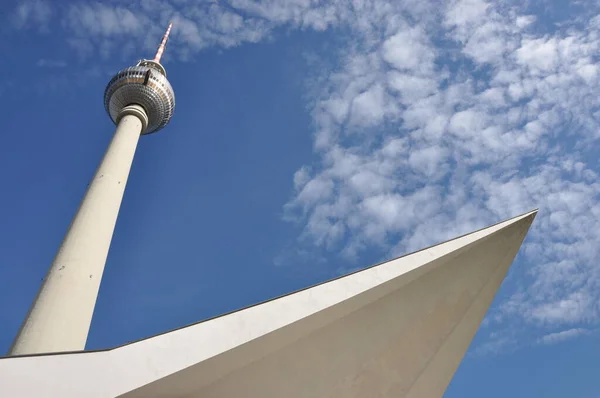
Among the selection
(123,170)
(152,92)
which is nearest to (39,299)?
(123,170)

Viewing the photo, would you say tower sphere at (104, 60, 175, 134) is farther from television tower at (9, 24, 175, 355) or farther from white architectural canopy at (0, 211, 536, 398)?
white architectural canopy at (0, 211, 536, 398)

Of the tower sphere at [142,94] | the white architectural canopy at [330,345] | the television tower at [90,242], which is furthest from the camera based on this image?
the tower sphere at [142,94]

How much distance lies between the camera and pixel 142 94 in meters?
30.5

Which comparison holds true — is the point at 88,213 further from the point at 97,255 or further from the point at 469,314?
the point at 469,314

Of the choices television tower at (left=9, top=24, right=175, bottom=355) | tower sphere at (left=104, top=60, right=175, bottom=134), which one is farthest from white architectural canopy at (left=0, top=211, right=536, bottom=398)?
tower sphere at (left=104, top=60, right=175, bottom=134)

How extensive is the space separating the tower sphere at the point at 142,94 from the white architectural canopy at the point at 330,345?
23.6 meters

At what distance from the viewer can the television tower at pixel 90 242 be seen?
1522 cm

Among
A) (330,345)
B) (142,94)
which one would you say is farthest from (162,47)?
(330,345)

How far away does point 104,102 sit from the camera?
1248 inches

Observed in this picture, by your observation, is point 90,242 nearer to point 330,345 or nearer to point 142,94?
point 330,345

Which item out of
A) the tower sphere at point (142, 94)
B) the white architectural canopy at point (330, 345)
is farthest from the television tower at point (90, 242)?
the white architectural canopy at point (330, 345)

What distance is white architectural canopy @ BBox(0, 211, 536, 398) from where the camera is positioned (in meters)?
7.09

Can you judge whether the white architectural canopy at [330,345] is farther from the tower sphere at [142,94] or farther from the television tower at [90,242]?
the tower sphere at [142,94]

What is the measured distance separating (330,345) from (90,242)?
12143 millimetres
